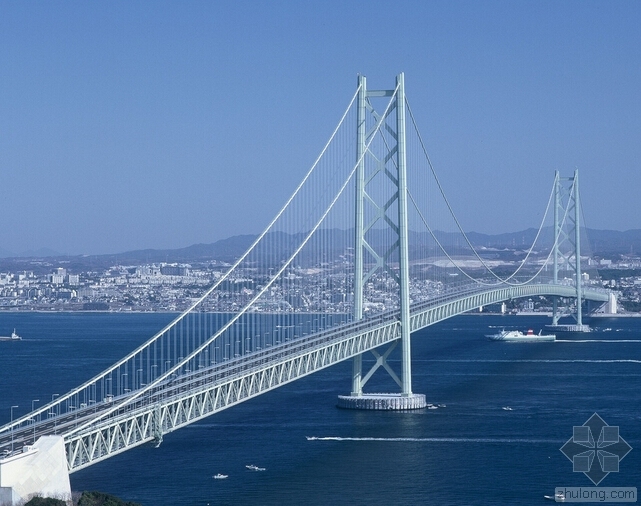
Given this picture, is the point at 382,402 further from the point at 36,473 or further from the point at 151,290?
the point at 151,290

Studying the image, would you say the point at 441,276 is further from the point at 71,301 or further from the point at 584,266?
the point at 71,301

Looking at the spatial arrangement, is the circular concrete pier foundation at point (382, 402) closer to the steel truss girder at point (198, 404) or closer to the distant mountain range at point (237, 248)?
the steel truss girder at point (198, 404)

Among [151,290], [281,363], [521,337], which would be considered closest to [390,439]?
[281,363]

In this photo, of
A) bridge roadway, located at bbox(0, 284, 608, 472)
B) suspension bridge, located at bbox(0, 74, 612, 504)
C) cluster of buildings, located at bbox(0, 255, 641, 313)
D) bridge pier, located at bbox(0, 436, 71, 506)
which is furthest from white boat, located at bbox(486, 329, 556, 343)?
bridge pier, located at bbox(0, 436, 71, 506)

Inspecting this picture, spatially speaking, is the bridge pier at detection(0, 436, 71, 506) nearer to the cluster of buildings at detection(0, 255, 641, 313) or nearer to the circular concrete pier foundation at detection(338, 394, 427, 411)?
the circular concrete pier foundation at detection(338, 394, 427, 411)

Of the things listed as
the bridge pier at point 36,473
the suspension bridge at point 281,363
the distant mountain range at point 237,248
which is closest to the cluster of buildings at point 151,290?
the distant mountain range at point 237,248

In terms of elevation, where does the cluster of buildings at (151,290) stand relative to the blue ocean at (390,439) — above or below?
above
